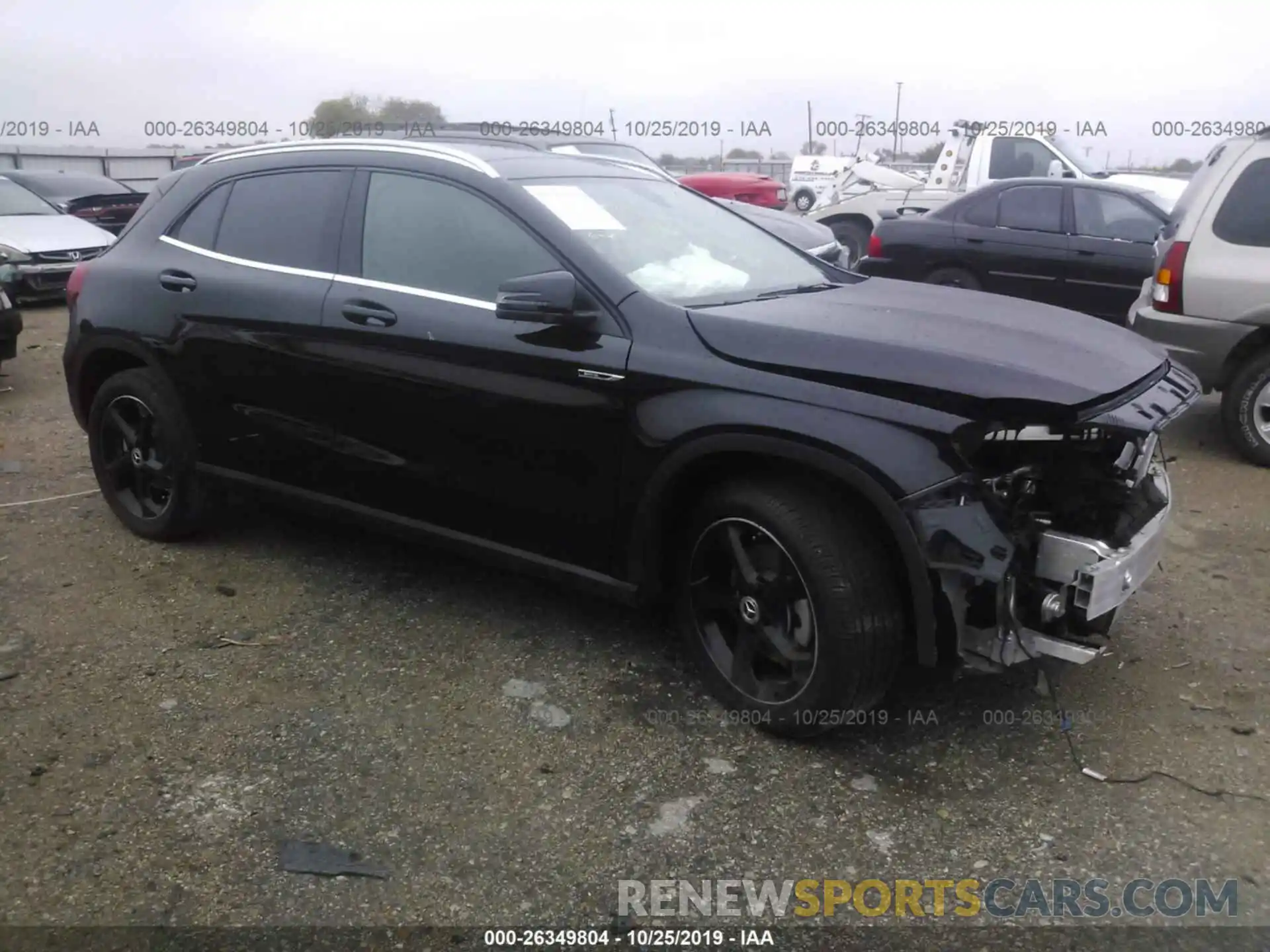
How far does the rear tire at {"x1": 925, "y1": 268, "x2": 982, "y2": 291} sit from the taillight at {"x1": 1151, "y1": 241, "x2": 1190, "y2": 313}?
317cm

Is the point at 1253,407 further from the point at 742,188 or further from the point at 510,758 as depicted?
the point at 742,188

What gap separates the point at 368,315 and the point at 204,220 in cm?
120

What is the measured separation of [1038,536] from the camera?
2863 millimetres

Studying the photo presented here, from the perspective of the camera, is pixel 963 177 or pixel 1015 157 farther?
pixel 963 177

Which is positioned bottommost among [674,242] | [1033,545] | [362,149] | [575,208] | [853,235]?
[1033,545]

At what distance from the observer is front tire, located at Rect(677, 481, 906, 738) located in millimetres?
2910

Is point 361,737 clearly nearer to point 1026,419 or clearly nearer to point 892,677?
point 892,677

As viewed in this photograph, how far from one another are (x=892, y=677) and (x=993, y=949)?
82cm

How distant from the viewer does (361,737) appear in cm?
325

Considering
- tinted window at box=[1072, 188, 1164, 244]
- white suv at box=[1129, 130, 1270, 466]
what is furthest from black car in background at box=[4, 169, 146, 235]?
white suv at box=[1129, 130, 1270, 466]

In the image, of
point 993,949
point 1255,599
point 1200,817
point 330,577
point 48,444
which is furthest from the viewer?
point 48,444

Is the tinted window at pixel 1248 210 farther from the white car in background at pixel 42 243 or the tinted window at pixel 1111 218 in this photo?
the white car in background at pixel 42 243

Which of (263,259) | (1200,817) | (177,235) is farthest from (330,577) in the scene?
(1200,817)

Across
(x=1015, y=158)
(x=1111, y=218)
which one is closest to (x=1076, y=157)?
(x=1015, y=158)
